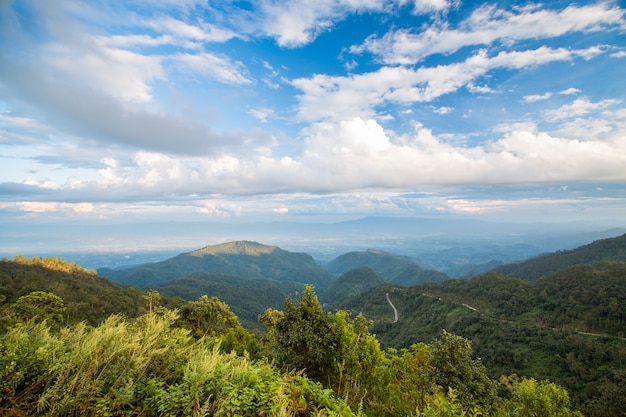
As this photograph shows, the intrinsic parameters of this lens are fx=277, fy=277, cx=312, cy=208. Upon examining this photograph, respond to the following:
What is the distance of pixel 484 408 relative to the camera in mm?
13031

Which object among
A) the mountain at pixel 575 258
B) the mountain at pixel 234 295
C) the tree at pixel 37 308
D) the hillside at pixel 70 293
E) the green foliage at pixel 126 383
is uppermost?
the green foliage at pixel 126 383

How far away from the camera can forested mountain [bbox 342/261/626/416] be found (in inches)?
1644

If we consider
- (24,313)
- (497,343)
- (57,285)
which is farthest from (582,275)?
(57,285)

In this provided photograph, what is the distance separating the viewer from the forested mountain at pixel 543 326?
137ft

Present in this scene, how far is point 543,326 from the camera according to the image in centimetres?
5972

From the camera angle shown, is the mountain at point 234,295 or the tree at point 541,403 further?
the mountain at point 234,295

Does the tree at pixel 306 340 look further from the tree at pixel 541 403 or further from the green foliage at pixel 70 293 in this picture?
the green foliage at pixel 70 293

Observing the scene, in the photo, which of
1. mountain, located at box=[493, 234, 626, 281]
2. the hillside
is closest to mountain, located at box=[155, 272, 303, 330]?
the hillside

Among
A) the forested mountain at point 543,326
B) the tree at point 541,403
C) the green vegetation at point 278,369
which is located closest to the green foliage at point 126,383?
the green vegetation at point 278,369

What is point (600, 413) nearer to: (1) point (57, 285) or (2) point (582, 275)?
(2) point (582, 275)

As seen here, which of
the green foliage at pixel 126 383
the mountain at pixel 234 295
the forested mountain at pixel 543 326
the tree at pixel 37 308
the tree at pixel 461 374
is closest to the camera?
the green foliage at pixel 126 383

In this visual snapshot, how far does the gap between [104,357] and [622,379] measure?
5358 cm

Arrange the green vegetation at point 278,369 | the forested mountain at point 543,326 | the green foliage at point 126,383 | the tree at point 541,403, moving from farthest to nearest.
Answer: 1. the forested mountain at point 543,326
2. the tree at point 541,403
3. the green vegetation at point 278,369
4. the green foliage at point 126,383

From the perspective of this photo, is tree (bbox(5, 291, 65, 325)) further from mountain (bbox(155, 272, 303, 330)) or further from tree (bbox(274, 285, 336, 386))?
mountain (bbox(155, 272, 303, 330))
